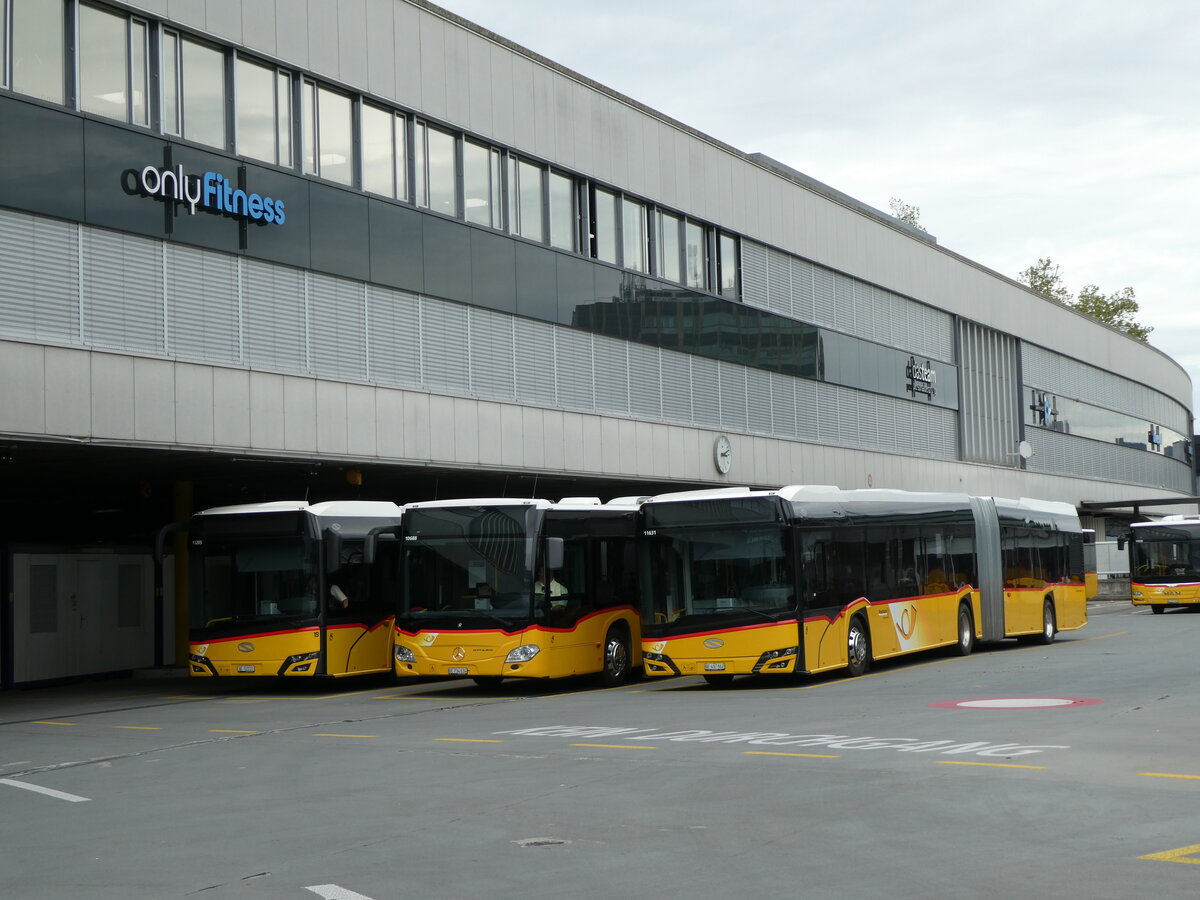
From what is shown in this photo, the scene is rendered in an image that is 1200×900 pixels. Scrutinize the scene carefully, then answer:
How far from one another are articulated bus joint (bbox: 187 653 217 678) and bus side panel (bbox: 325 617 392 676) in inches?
70.1

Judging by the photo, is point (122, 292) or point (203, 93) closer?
point (122, 292)

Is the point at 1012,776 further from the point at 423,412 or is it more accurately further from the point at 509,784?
the point at 423,412

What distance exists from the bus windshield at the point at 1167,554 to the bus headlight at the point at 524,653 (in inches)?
1246

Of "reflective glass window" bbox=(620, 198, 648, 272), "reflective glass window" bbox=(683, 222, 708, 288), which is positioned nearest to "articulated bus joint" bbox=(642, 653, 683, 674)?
"reflective glass window" bbox=(620, 198, 648, 272)

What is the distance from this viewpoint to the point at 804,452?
42.0m

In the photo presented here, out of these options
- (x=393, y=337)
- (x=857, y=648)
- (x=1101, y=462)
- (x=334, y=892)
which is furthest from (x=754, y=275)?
(x=334, y=892)

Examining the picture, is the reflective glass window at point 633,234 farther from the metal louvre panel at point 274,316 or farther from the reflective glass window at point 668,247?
the metal louvre panel at point 274,316

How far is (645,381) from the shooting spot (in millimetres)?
35562

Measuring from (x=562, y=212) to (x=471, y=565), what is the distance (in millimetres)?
13310

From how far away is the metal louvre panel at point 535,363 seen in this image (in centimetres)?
3139

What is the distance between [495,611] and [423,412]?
23.8 ft

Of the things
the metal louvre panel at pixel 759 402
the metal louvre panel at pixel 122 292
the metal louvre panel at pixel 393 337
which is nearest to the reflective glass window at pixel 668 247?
the metal louvre panel at pixel 759 402

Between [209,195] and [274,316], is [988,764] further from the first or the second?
[209,195]

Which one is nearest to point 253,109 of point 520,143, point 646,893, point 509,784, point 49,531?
point 520,143
